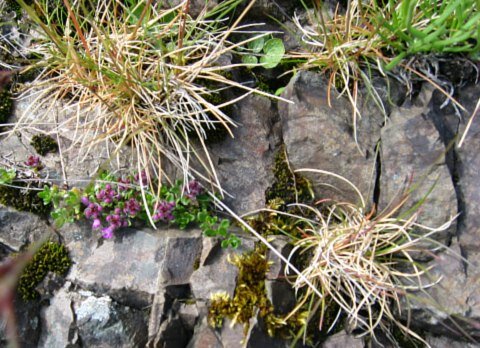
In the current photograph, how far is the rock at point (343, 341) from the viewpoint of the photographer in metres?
3.10

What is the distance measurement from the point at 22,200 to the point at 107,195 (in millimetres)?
630

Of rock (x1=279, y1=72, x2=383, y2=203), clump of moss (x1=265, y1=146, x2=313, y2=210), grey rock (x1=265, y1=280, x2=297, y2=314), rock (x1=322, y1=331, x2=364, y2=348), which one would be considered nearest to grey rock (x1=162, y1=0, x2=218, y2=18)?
rock (x1=279, y1=72, x2=383, y2=203)

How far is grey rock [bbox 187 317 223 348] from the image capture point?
295 centimetres

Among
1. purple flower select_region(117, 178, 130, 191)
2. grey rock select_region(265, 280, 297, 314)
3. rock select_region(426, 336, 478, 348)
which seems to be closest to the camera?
grey rock select_region(265, 280, 297, 314)

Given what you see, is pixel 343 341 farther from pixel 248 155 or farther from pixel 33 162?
pixel 33 162

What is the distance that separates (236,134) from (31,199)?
1.54m

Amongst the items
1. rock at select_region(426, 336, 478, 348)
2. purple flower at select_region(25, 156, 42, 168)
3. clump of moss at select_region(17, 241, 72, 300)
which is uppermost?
purple flower at select_region(25, 156, 42, 168)

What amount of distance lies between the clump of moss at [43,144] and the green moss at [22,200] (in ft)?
0.95

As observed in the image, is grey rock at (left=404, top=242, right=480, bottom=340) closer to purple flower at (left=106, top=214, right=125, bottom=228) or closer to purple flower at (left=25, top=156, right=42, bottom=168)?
purple flower at (left=106, top=214, right=125, bottom=228)

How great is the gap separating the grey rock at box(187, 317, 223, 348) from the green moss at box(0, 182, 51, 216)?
1.36 meters

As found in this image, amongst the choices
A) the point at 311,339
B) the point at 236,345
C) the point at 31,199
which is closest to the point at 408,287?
the point at 311,339

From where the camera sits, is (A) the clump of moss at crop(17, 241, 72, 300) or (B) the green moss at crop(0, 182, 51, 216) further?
(B) the green moss at crop(0, 182, 51, 216)

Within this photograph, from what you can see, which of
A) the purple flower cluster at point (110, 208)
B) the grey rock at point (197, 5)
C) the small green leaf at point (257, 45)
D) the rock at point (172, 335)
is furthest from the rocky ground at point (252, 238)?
the grey rock at point (197, 5)

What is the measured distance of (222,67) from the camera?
354cm
